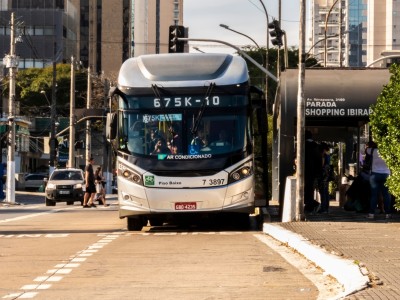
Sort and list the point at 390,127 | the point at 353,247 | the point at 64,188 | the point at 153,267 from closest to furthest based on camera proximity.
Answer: the point at 153,267, the point at 353,247, the point at 390,127, the point at 64,188

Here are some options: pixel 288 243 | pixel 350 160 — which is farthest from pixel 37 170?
pixel 288 243

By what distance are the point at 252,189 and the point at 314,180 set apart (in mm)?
4448

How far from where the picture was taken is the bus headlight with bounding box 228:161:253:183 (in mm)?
23970

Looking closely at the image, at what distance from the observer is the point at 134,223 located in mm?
25500

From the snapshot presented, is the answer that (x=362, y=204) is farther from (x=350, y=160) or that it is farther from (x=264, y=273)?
(x=264, y=273)

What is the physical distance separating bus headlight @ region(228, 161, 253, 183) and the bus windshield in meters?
0.39

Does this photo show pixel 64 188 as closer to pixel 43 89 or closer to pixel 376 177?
pixel 376 177

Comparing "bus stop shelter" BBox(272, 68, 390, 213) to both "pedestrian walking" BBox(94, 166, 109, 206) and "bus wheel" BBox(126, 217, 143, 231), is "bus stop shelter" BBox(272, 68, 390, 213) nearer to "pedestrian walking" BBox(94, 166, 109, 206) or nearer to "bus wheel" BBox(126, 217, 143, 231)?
"bus wheel" BBox(126, 217, 143, 231)

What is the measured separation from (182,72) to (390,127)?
448 centimetres

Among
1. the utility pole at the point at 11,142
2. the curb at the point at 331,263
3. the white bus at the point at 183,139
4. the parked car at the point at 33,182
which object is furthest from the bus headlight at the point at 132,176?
the parked car at the point at 33,182

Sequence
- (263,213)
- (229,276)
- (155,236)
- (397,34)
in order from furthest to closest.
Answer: (397,34) → (263,213) → (155,236) → (229,276)

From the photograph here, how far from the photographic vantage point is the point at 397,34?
19662 cm

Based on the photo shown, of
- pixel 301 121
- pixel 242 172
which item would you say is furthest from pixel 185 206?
pixel 301 121

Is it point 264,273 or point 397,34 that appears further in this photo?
point 397,34
